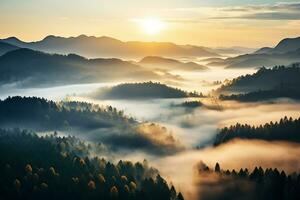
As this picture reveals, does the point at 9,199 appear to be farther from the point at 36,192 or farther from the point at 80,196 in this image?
the point at 80,196

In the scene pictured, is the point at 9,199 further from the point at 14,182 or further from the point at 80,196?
the point at 80,196

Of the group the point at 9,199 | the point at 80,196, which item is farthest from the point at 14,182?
the point at 80,196

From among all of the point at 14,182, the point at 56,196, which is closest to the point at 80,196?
the point at 56,196

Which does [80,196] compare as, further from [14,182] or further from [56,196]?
[14,182]
